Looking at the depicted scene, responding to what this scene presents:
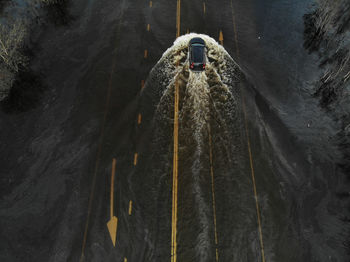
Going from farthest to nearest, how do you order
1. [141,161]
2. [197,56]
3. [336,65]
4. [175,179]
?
[336,65] → [197,56] → [141,161] → [175,179]

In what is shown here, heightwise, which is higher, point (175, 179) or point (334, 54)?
point (334, 54)

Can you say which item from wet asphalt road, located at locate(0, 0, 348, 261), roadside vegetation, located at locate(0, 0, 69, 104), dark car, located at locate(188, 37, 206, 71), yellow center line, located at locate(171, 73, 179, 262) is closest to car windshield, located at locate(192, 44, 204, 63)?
dark car, located at locate(188, 37, 206, 71)

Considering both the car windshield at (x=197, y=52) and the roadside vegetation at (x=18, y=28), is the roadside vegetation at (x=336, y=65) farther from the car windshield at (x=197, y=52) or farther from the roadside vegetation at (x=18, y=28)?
the roadside vegetation at (x=18, y=28)

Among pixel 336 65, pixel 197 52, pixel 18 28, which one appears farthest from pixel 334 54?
pixel 18 28

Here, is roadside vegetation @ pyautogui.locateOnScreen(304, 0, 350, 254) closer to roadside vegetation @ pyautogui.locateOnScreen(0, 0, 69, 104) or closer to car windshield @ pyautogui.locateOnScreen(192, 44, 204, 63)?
car windshield @ pyautogui.locateOnScreen(192, 44, 204, 63)

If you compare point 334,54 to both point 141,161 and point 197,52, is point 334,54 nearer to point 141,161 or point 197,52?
point 197,52

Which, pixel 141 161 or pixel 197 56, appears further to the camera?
pixel 197 56

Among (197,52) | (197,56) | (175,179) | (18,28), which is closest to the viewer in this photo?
(175,179)

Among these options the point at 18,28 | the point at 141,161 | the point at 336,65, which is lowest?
the point at 141,161
